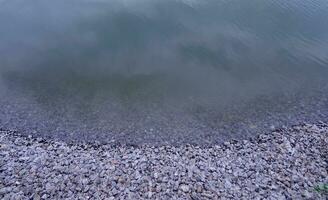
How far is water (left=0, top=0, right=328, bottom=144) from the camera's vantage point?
43.9 feet

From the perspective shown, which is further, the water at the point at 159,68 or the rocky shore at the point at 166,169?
the water at the point at 159,68

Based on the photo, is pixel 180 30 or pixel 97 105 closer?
pixel 97 105

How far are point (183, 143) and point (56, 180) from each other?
5.31 metres

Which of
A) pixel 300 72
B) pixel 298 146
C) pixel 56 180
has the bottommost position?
pixel 56 180

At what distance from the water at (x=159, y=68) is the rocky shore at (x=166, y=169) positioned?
0.90 metres

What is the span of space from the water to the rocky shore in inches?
35.6

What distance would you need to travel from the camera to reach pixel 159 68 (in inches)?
677

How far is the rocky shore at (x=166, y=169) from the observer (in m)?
9.68

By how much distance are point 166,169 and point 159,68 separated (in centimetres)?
802

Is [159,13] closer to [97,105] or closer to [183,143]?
[97,105]

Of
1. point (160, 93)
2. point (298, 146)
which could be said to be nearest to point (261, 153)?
point (298, 146)

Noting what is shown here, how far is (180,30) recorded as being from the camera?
2059 cm

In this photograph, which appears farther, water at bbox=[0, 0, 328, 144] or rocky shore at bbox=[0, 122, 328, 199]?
water at bbox=[0, 0, 328, 144]

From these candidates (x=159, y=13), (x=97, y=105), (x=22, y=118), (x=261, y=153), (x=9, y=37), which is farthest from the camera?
(x=159, y=13)
